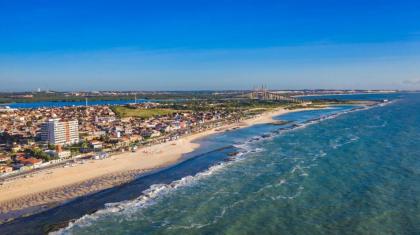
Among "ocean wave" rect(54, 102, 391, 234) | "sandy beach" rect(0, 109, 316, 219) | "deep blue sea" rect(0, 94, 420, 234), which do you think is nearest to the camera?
"deep blue sea" rect(0, 94, 420, 234)

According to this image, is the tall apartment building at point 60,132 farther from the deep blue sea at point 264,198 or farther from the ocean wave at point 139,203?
the ocean wave at point 139,203

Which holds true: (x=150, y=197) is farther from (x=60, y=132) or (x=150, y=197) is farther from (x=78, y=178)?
(x=60, y=132)

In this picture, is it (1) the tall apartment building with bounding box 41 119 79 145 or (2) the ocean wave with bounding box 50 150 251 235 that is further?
(1) the tall apartment building with bounding box 41 119 79 145

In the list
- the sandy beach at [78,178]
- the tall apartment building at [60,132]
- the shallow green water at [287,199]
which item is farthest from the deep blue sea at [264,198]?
the tall apartment building at [60,132]

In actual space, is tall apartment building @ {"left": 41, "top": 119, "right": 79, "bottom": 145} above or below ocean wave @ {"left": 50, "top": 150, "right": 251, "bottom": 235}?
above

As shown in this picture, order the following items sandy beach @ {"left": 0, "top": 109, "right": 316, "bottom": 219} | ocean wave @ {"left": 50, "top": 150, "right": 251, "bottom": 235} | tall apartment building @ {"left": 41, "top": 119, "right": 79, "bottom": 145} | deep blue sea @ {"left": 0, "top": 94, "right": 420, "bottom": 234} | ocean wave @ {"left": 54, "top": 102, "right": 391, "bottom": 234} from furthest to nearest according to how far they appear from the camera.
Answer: tall apartment building @ {"left": 41, "top": 119, "right": 79, "bottom": 145} → sandy beach @ {"left": 0, "top": 109, "right": 316, "bottom": 219} → ocean wave @ {"left": 54, "top": 102, "right": 391, "bottom": 234} → ocean wave @ {"left": 50, "top": 150, "right": 251, "bottom": 235} → deep blue sea @ {"left": 0, "top": 94, "right": 420, "bottom": 234}

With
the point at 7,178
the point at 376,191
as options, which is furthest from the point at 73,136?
the point at 376,191

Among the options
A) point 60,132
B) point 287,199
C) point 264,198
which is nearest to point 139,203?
point 264,198

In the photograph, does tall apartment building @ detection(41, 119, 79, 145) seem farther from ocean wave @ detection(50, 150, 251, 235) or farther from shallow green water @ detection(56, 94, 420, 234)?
ocean wave @ detection(50, 150, 251, 235)


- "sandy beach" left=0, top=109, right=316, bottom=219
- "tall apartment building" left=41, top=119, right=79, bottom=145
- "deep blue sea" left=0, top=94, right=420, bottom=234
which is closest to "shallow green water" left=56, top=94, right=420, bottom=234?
"deep blue sea" left=0, top=94, right=420, bottom=234
